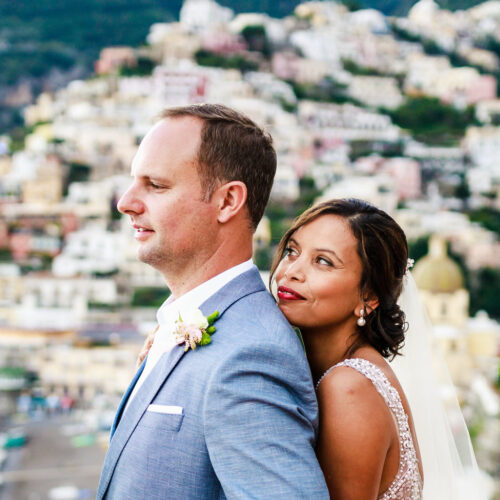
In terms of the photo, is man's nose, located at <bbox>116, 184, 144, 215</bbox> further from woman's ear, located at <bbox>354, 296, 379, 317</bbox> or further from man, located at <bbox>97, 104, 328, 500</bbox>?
woman's ear, located at <bbox>354, 296, 379, 317</bbox>

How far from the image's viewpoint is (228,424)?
3.24ft

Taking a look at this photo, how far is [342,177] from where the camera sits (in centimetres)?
4069

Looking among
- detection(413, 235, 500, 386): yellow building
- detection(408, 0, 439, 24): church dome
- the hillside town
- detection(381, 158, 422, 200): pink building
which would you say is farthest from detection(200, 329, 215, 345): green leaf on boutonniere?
detection(408, 0, 439, 24): church dome

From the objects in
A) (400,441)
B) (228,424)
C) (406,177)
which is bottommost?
(406,177)

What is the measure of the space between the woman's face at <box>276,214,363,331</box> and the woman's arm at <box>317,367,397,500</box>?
0.12 m

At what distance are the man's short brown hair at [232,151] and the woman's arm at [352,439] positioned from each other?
270 millimetres

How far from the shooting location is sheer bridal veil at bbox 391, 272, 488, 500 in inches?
58.2

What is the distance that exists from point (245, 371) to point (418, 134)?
Answer: 1897 inches

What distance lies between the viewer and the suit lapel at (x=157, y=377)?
109 centimetres

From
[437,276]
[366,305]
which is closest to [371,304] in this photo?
[366,305]

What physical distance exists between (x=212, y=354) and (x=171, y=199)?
22cm

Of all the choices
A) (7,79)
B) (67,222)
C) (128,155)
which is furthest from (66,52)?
(67,222)

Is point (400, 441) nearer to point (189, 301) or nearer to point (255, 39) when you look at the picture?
point (189, 301)

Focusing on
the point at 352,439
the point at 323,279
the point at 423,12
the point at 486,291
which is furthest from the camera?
the point at 423,12
